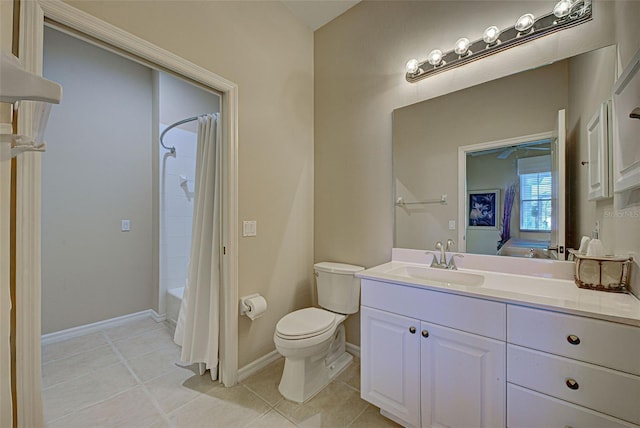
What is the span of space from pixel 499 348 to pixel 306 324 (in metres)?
1.05

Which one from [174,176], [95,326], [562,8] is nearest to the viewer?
[562,8]

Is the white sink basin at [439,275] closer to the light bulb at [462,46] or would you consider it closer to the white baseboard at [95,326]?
the light bulb at [462,46]

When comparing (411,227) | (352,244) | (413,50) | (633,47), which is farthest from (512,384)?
(413,50)

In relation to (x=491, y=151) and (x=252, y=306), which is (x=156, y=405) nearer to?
(x=252, y=306)

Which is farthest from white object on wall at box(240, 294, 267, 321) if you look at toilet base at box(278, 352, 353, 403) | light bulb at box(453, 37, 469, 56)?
light bulb at box(453, 37, 469, 56)

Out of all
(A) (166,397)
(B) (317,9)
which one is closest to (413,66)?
(B) (317,9)

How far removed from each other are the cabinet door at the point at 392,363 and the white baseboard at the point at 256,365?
2.81ft

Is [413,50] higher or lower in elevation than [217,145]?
higher

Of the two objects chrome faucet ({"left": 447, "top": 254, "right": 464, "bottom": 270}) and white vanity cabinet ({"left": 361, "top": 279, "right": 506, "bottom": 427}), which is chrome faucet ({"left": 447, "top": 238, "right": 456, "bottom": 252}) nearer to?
chrome faucet ({"left": 447, "top": 254, "right": 464, "bottom": 270})

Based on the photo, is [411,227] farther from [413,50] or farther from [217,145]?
[217,145]

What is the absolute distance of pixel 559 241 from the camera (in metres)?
1.35

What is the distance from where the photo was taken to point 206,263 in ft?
6.11

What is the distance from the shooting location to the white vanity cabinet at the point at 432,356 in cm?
110

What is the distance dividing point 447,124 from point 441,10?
0.75 m
